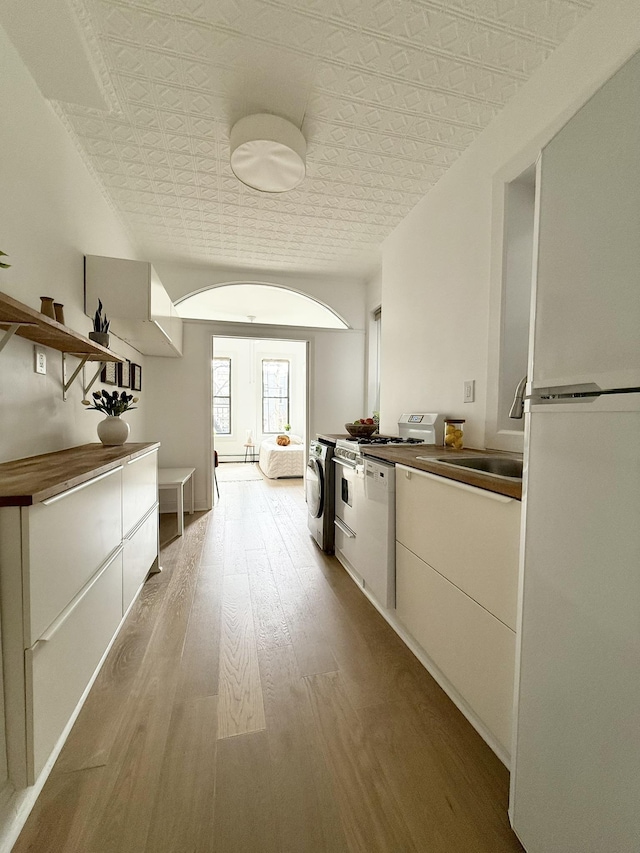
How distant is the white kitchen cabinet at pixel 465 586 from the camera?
1.06 m

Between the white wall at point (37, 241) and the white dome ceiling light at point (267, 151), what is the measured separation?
939mm

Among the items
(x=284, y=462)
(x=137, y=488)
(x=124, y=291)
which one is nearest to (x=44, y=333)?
(x=137, y=488)

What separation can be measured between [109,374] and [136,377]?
0.88 meters

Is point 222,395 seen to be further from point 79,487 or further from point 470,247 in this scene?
point 79,487

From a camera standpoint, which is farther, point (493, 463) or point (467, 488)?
point (493, 463)

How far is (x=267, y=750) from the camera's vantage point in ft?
3.77

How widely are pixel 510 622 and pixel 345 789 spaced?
679 millimetres

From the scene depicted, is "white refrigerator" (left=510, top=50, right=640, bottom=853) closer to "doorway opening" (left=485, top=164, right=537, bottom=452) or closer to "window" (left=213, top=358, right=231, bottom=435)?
"doorway opening" (left=485, top=164, right=537, bottom=452)

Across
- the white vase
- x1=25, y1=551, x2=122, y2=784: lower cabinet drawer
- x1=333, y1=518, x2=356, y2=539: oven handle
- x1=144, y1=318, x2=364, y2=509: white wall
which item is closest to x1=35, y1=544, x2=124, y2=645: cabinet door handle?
x1=25, y1=551, x2=122, y2=784: lower cabinet drawer

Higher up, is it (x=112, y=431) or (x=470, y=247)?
(x=470, y=247)

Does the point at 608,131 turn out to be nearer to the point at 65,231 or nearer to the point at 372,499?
the point at 372,499

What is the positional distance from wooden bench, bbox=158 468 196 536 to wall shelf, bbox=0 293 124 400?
1.37 meters

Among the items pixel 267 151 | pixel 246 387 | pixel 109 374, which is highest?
pixel 267 151

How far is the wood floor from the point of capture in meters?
0.92
